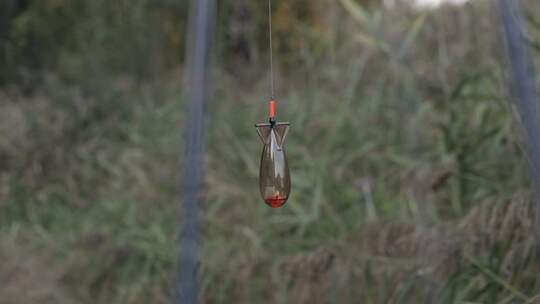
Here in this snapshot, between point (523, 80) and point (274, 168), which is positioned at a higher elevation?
point (523, 80)

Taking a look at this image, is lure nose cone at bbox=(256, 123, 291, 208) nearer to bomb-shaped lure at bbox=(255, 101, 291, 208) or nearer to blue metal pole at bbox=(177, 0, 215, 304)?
bomb-shaped lure at bbox=(255, 101, 291, 208)

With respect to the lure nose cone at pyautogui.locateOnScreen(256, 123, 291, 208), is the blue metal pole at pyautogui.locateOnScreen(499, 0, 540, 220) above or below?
above

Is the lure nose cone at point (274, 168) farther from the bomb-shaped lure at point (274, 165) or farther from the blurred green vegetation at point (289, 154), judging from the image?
the blurred green vegetation at point (289, 154)

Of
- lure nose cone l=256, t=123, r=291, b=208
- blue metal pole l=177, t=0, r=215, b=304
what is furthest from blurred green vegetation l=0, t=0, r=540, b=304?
lure nose cone l=256, t=123, r=291, b=208

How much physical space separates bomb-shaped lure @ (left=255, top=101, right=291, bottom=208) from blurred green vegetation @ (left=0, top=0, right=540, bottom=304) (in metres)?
0.84

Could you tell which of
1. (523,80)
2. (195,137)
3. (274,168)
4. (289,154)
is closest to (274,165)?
(274,168)

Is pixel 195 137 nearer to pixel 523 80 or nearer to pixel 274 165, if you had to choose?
pixel 274 165

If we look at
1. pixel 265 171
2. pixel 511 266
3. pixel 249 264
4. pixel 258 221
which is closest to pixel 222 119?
pixel 258 221

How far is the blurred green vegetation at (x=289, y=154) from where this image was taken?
214 cm

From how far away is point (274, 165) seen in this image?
1.16 metres

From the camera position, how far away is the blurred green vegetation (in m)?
2.14

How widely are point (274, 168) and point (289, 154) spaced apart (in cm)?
204

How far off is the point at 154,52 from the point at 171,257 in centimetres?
229

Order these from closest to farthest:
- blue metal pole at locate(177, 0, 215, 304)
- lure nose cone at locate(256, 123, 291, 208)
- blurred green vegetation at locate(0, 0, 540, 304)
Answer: lure nose cone at locate(256, 123, 291, 208) → blue metal pole at locate(177, 0, 215, 304) → blurred green vegetation at locate(0, 0, 540, 304)
